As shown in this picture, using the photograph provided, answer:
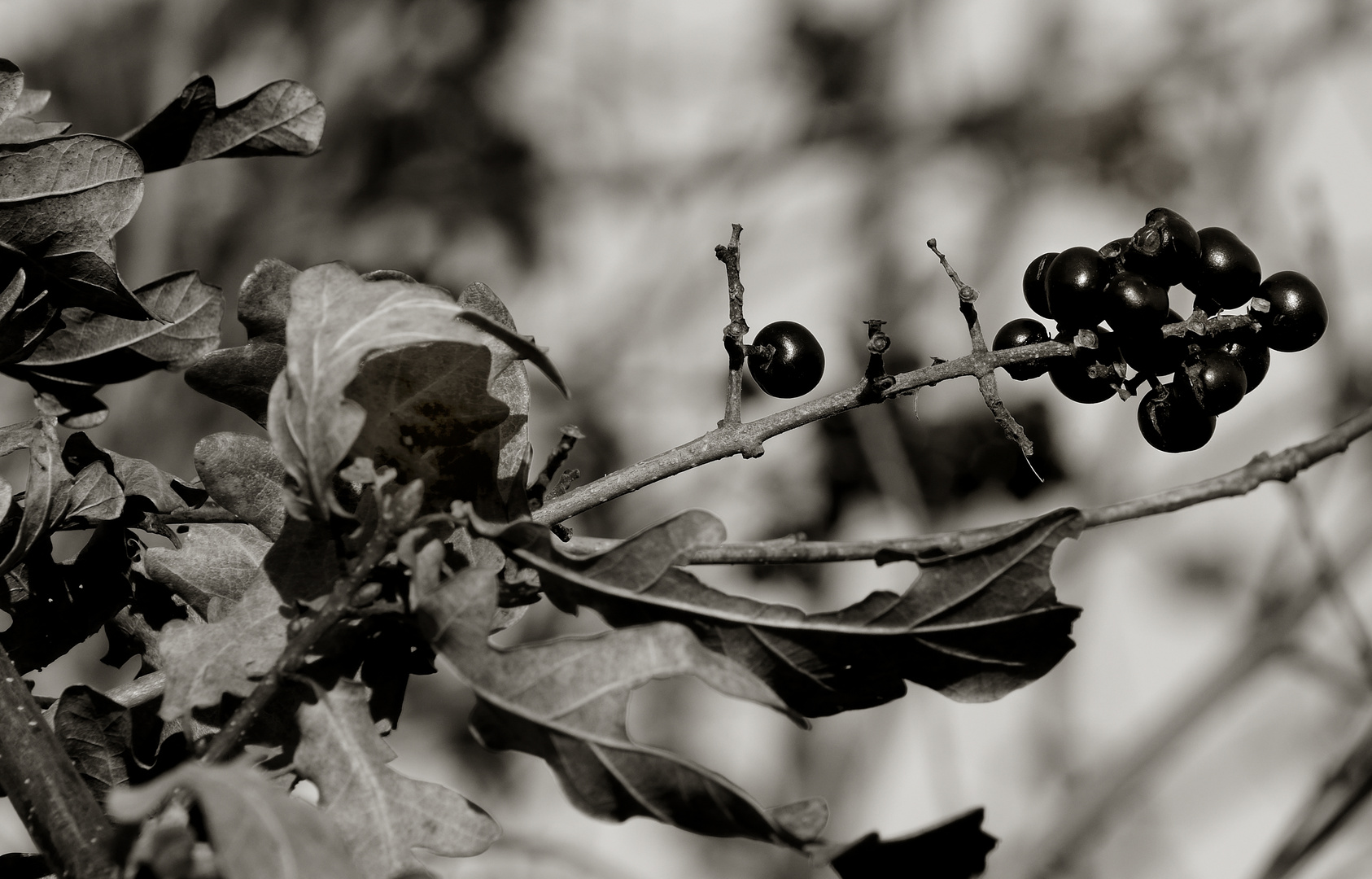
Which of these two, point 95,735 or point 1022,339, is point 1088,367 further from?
point 95,735

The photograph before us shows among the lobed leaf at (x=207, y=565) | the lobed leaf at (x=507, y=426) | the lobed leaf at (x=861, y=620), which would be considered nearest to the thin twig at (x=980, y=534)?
the lobed leaf at (x=861, y=620)

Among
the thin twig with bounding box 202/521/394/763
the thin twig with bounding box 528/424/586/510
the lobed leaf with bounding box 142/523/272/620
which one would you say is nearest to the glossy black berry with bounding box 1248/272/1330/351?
the thin twig with bounding box 528/424/586/510

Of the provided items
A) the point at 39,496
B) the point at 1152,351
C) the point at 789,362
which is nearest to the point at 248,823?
the point at 39,496

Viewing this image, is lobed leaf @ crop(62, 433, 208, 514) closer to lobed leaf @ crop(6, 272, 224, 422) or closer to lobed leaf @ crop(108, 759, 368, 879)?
lobed leaf @ crop(6, 272, 224, 422)

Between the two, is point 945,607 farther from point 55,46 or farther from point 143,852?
point 55,46

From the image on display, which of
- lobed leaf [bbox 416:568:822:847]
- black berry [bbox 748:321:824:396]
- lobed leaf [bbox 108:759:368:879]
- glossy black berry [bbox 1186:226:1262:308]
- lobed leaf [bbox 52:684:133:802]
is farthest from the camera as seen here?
black berry [bbox 748:321:824:396]

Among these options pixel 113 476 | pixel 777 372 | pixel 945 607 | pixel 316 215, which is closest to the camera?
pixel 945 607

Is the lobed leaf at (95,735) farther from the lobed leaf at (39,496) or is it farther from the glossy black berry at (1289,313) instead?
the glossy black berry at (1289,313)

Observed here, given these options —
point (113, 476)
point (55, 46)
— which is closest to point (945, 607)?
point (113, 476)
